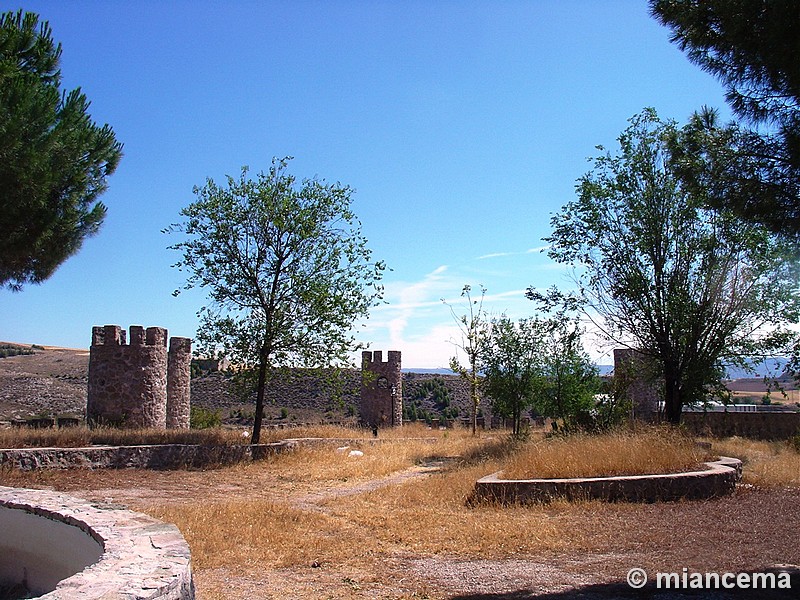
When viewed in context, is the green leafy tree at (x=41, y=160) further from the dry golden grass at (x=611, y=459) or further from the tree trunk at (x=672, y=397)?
the tree trunk at (x=672, y=397)

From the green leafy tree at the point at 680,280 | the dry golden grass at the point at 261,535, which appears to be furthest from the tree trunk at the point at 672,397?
the dry golden grass at the point at 261,535

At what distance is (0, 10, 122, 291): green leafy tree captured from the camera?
38.2 feet

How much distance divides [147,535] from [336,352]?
12855mm

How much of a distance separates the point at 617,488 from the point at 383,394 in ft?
73.7

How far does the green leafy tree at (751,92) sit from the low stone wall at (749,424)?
590 inches

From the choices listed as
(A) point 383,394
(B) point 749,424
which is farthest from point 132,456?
(B) point 749,424

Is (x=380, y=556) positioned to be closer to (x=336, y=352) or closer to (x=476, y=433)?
(x=336, y=352)

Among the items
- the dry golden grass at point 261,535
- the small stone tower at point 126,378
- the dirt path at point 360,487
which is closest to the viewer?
the dry golden grass at point 261,535

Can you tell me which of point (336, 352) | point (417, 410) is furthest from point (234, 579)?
point (417, 410)

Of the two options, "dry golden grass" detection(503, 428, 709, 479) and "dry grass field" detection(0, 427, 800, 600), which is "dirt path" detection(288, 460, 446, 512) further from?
"dry golden grass" detection(503, 428, 709, 479)

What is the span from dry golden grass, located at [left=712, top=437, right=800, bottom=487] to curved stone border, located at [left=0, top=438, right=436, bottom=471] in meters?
11.0

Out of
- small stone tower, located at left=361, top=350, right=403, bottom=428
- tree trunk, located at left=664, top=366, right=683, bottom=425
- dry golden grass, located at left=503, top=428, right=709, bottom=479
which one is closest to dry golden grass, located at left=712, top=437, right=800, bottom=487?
dry golden grass, located at left=503, top=428, right=709, bottom=479

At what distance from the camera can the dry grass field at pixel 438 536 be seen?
19.9 feet

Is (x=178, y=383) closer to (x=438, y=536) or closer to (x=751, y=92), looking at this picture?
(x=438, y=536)
